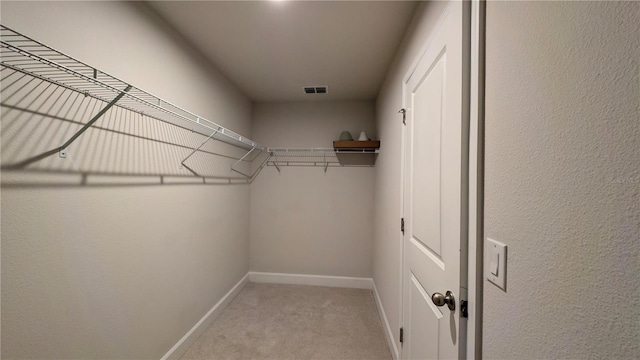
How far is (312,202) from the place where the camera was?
9.92 feet

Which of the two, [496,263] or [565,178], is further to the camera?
[496,263]

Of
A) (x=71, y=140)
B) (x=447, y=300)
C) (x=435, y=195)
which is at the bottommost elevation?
(x=447, y=300)

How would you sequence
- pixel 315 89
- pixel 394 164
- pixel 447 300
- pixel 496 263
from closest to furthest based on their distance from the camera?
pixel 496 263
pixel 447 300
pixel 394 164
pixel 315 89

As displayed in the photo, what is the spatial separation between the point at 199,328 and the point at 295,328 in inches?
32.2

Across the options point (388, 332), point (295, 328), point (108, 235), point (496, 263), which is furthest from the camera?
point (295, 328)

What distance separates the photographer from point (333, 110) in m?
2.99

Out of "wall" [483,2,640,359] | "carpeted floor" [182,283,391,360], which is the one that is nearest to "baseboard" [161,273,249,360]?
"carpeted floor" [182,283,391,360]

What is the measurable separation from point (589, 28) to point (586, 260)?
0.41 metres

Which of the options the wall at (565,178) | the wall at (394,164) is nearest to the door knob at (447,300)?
the wall at (565,178)

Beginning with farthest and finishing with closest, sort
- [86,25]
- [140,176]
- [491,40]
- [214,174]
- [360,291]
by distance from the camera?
[360,291] < [214,174] < [140,176] < [86,25] < [491,40]

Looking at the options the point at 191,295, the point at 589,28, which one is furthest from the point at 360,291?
the point at 589,28

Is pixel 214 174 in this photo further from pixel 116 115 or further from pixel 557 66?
pixel 557 66

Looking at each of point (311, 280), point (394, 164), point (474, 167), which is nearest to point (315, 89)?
point (394, 164)

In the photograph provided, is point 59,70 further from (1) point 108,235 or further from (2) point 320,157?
(2) point 320,157
